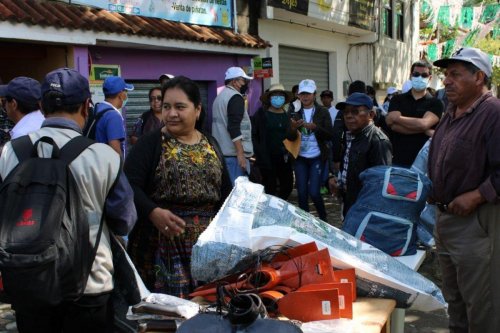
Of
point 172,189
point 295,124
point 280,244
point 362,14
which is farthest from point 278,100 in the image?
point 362,14

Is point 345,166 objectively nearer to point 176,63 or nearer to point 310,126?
point 310,126

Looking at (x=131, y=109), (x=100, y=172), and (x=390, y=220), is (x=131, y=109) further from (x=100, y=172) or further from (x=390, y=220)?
(x=100, y=172)

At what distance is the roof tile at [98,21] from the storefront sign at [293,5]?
5.13ft

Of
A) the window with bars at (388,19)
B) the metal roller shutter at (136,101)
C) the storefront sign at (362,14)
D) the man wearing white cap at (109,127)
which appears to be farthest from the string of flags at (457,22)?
the man wearing white cap at (109,127)

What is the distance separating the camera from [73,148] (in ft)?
7.44

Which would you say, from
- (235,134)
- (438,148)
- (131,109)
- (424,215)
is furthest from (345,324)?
(131,109)

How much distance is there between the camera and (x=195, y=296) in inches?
97.9

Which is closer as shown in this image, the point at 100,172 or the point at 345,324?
the point at 345,324

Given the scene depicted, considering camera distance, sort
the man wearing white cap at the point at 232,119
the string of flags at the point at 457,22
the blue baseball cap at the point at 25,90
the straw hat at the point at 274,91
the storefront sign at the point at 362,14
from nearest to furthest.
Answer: the blue baseball cap at the point at 25,90, the man wearing white cap at the point at 232,119, the straw hat at the point at 274,91, the storefront sign at the point at 362,14, the string of flags at the point at 457,22

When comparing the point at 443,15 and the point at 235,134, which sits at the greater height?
the point at 443,15

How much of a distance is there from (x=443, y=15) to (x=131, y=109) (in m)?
17.4

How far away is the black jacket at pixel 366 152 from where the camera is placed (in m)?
4.44

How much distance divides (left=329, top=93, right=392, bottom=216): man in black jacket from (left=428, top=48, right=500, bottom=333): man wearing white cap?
865mm

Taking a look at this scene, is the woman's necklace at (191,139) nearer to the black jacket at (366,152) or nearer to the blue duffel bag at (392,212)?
the blue duffel bag at (392,212)
